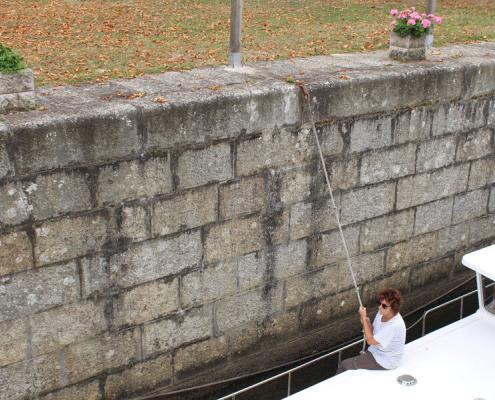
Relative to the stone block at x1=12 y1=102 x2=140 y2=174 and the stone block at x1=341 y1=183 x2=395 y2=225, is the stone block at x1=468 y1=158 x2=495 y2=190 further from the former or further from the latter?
the stone block at x1=12 y1=102 x2=140 y2=174

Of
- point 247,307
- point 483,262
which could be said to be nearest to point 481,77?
point 483,262

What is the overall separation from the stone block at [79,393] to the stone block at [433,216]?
4.96 meters

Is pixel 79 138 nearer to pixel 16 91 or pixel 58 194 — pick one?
pixel 58 194

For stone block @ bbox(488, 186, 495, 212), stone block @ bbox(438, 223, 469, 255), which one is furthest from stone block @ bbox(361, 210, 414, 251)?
stone block @ bbox(488, 186, 495, 212)

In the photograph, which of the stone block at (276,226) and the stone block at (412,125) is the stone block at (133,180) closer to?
the stone block at (276,226)

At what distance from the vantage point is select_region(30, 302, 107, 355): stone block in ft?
22.9

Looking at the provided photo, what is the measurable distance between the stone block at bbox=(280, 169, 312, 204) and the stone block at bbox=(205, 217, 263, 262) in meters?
0.47

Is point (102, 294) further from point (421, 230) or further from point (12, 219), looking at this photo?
point (421, 230)

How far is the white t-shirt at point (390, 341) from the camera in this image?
24.9 ft

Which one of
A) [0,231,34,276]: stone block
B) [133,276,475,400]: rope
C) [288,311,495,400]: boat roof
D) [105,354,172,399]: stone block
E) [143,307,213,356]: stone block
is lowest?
[133,276,475,400]: rope

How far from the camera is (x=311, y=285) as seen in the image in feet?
30.0

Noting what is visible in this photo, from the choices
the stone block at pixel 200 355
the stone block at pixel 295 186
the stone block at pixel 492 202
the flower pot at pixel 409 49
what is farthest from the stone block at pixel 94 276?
the stone block at pixel 492 202

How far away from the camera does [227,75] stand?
334 inches

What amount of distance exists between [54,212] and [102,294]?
111 cm
